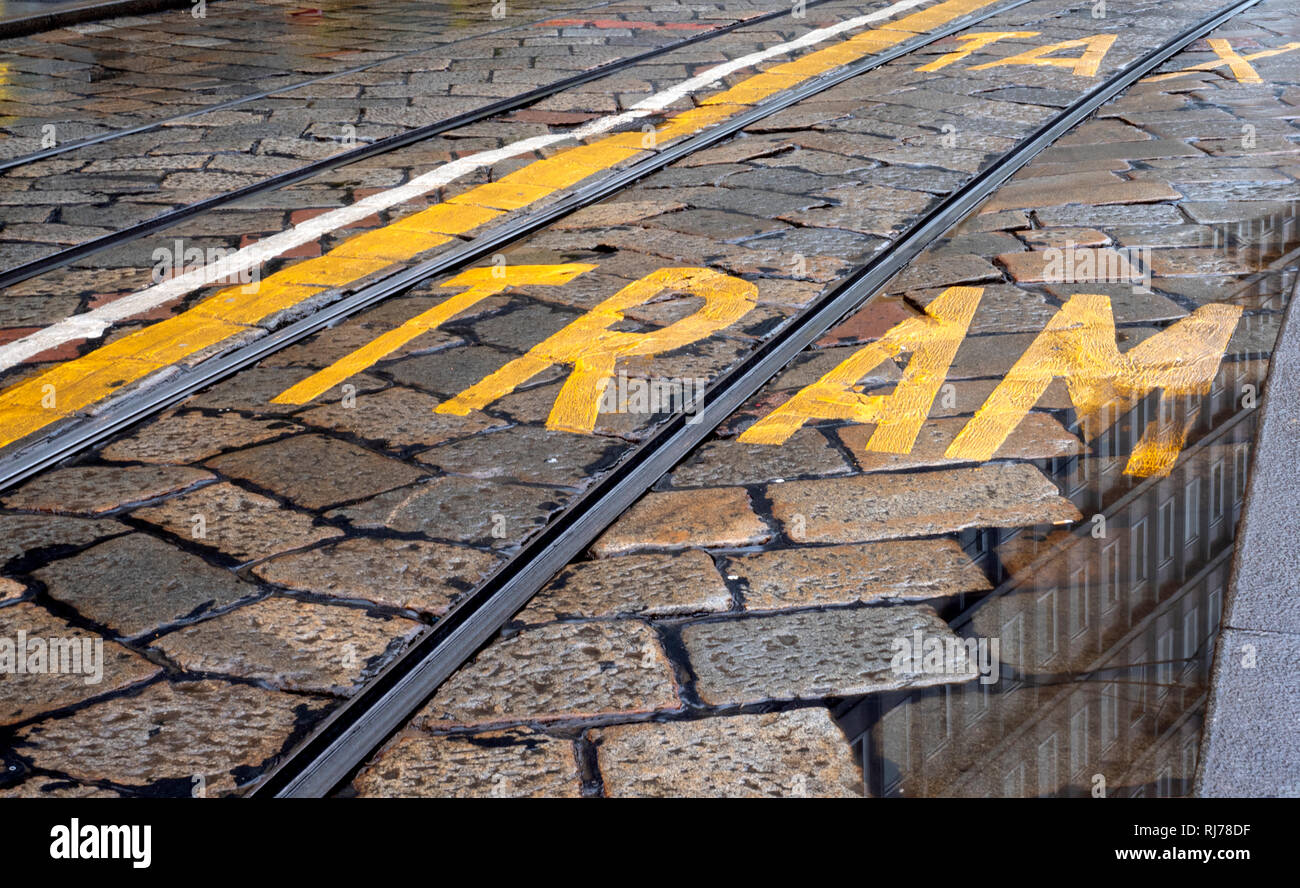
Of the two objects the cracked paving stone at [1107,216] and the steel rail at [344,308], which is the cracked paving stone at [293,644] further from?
the cracked paving stone at [1107,216]

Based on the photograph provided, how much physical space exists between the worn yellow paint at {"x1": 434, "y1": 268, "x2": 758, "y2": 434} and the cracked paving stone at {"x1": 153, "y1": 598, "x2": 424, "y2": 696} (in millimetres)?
846

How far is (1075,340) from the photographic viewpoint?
328 cm

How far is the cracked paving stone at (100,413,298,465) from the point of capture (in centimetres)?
289

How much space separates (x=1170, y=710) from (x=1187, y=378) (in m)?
1.34

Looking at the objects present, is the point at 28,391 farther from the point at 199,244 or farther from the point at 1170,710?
the point at 1170,710

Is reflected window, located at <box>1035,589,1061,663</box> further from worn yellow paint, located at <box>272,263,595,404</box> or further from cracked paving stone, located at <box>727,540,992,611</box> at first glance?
worn yellow paint, located at <box>272,263,595,404</box>

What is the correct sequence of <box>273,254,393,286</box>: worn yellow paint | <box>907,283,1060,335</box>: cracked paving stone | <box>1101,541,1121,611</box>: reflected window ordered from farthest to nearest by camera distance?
<box>273,254,393,286</box>: worn yellow paint → <box>907,283,1060,335</box>: cracked paving stone → <box>1101,541,1121,611</box>: reflected window

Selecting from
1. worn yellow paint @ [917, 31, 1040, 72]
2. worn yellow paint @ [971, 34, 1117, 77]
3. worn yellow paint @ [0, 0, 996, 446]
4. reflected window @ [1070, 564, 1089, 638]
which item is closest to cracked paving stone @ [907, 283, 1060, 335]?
reflected window @ [1070, 564, 1089, 638]

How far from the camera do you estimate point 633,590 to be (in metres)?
2.34

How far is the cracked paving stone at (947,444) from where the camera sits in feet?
8.91

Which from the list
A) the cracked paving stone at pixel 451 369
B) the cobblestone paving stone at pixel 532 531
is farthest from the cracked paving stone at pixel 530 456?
the cracked paving stone at pixel 451 369

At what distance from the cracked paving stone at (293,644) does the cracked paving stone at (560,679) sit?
0.53ft

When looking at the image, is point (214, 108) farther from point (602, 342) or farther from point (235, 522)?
point (235, 522)

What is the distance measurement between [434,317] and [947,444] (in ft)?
5.07
